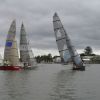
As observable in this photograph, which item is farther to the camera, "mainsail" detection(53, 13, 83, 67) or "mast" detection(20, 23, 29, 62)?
"mast" detection(20, 23, 29, 62)

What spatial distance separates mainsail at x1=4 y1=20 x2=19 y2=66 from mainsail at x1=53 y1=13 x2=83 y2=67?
9052mm

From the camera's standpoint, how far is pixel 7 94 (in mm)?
23297

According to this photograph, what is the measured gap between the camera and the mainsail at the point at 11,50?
6297cm

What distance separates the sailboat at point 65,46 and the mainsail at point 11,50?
29.7 feet

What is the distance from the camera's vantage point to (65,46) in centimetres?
6638

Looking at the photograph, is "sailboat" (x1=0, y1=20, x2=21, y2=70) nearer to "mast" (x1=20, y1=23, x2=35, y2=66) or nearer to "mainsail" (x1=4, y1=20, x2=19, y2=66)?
"mainsail" (x1=4, y1=20, x2=19, y2=66)

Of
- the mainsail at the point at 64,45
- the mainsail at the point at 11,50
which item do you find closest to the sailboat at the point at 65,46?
the mainsail at the point at 64,45

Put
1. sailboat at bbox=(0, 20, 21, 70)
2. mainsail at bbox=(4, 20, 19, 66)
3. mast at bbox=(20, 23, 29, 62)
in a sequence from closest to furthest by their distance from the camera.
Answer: sailboat at bbox=(0, 20, 21, 70), mainsail at bbox=(4, 20, 19, 66), mast at bbox=(20, 23, 29, 62)

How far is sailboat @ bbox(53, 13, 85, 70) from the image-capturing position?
65688 mm

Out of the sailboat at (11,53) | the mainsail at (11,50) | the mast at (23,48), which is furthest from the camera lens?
the mast at (23,48)

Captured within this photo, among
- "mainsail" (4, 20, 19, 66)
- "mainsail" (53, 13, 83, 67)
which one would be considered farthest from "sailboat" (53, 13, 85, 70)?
"mainsail" (4, 20, 19, 66)

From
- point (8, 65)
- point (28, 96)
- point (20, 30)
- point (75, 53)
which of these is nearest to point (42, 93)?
point (28, 96)

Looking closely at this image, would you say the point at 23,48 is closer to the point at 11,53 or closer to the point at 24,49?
the point at 24,49

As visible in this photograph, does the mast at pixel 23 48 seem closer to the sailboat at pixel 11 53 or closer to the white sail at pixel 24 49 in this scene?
the white sail at pixel 24 49
